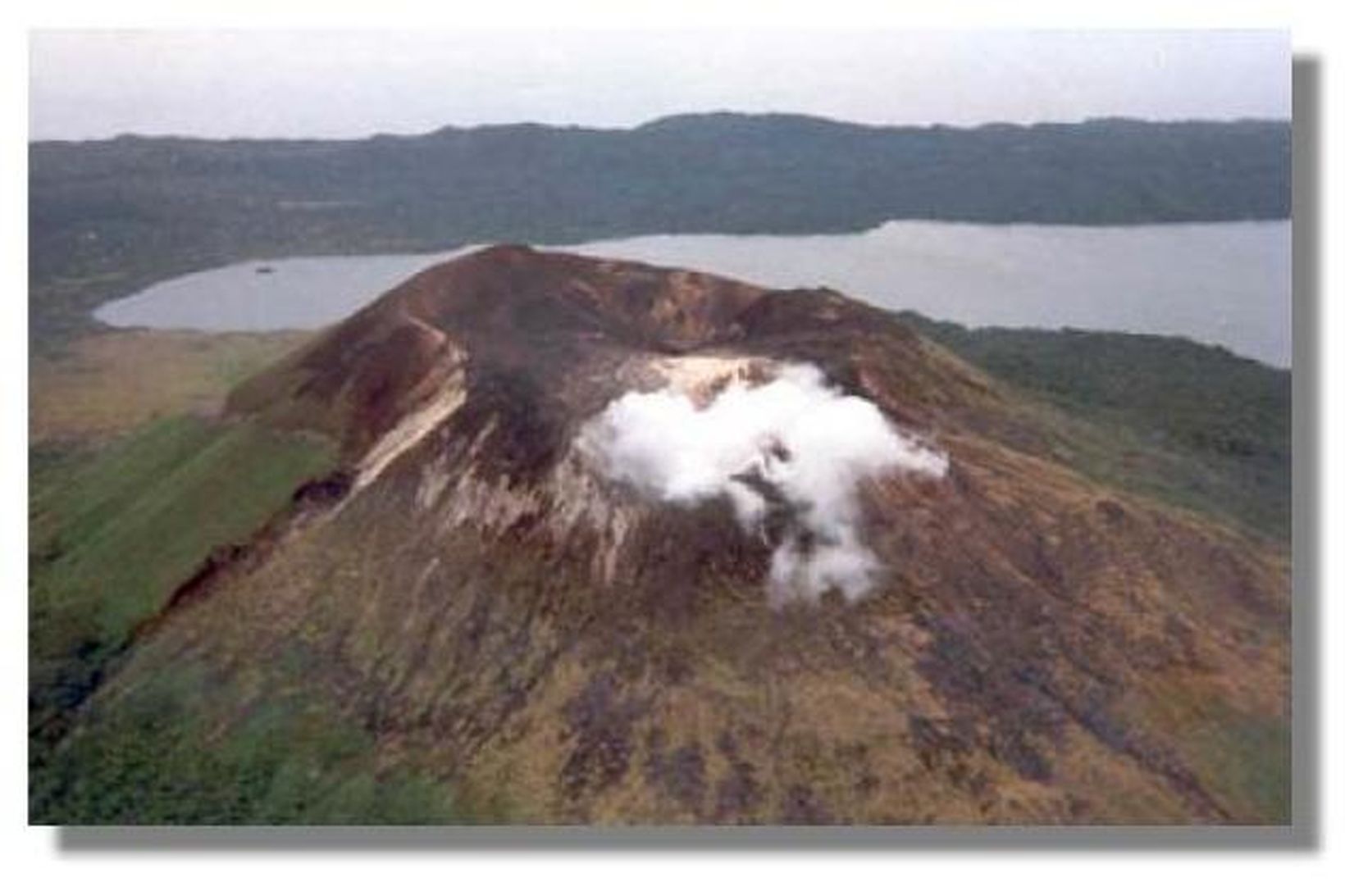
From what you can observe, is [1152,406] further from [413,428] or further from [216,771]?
[216,771]

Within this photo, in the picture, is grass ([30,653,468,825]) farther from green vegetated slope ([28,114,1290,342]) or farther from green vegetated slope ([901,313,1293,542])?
green vegetated slope ([901,313,1293,542])

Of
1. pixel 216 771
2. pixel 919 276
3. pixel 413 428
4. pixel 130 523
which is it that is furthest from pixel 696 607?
pixel 130 523

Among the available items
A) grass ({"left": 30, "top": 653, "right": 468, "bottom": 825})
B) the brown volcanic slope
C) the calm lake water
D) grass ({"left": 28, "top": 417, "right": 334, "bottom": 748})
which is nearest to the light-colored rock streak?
the brown volcanic slope

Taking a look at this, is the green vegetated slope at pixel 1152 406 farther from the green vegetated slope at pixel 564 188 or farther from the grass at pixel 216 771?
the grass at pixel 216 771

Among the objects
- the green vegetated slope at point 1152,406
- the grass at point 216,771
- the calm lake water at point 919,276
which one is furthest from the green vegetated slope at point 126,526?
the green vegetated slope at point 1152,406

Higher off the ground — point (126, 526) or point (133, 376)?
point (133, 376)

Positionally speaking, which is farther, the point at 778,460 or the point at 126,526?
the point at 126,526
